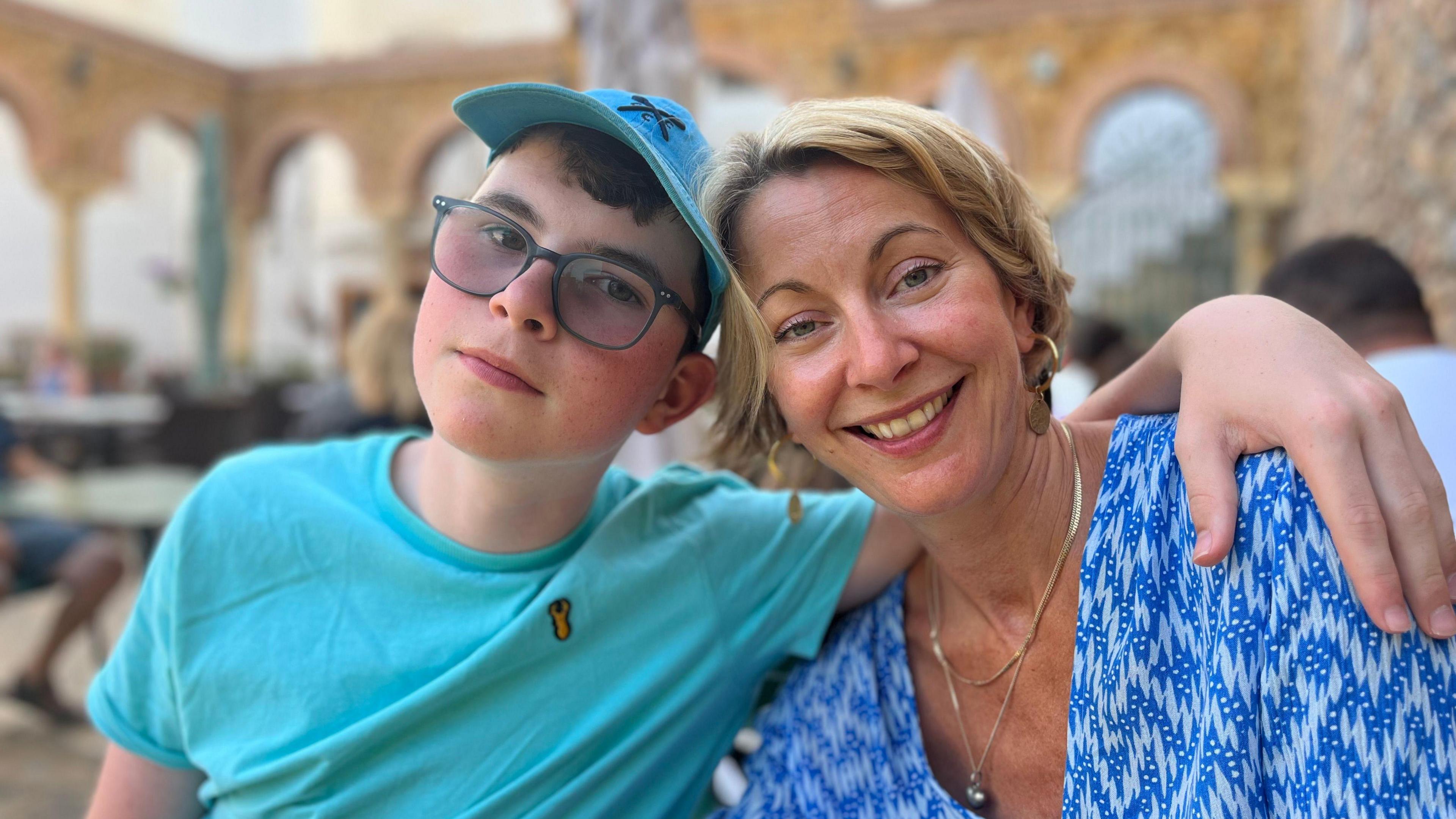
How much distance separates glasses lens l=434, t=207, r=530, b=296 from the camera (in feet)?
4.31

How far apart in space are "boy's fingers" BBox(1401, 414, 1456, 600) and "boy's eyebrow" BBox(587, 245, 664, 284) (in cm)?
91

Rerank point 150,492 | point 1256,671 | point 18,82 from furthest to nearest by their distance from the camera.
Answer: point 18,82, point 150,492, point 1256,671

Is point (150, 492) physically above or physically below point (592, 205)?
below

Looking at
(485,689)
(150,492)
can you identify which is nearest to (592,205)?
(485,689)

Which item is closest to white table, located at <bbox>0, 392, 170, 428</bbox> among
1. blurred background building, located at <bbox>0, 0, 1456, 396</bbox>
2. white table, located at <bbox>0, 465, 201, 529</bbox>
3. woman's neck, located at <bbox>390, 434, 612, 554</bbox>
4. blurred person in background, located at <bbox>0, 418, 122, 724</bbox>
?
blurred background building, located at <bbox>0, 0, 1456, 396</bbox>

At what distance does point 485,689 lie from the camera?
4.52ft

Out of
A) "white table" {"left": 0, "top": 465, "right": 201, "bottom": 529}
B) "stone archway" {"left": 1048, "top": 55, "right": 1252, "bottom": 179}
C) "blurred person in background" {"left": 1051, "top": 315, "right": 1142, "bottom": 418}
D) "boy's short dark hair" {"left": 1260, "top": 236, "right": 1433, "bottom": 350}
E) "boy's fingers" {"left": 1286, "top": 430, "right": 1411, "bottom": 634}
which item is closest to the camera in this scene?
"boy's fingers" {"left": 1286, "top": 430, "right": 1411, "bottom": 634}

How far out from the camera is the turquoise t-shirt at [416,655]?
52.9 inches

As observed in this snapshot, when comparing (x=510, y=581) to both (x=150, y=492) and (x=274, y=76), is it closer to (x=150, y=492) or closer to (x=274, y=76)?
(x=150, y=492)

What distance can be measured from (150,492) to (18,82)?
11.9 metres

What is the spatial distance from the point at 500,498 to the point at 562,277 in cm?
36

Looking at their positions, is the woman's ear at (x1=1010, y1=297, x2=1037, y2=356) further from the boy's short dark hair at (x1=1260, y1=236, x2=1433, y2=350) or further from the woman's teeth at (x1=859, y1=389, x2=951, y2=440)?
the boy's short dark hair at (x1=1260, y1=236, x2=1433, y2=350)

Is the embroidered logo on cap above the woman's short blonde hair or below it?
above

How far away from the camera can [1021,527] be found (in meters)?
1.40
